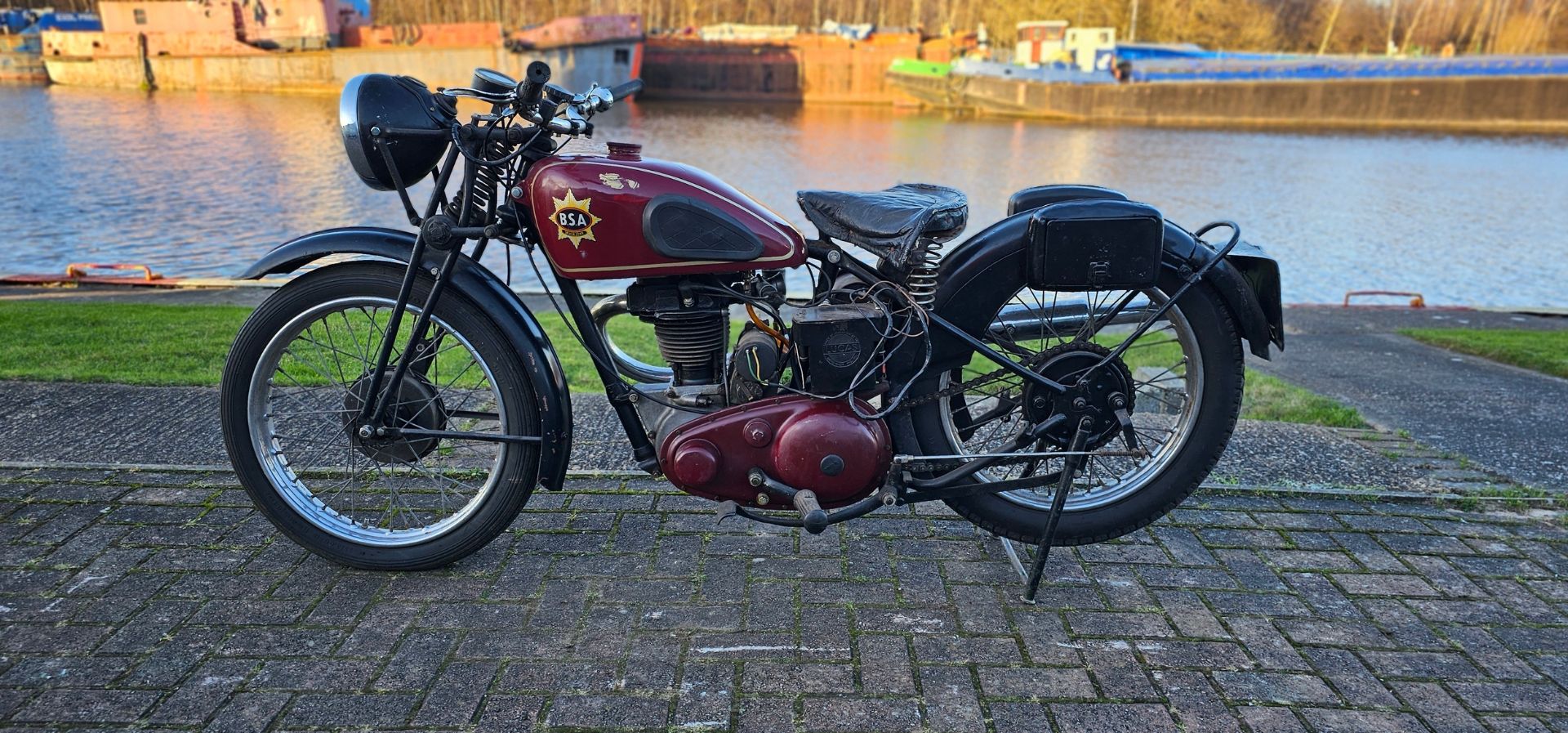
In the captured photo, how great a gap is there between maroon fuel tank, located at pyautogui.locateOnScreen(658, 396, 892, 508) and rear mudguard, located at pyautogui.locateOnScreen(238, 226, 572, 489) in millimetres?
349

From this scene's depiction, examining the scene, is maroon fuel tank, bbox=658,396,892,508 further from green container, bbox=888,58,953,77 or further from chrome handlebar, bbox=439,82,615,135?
green container, bbox=888,58,953,77

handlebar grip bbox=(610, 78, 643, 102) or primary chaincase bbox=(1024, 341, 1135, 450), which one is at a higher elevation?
handlebar grip bbox=(610, 78, 643, 102)

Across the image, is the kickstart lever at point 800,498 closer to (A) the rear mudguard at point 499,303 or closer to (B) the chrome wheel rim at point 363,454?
(A) the rear mudguard at point 499,303

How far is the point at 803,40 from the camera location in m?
60.0

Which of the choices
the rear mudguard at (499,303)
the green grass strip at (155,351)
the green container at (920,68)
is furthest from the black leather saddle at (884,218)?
the green container at (920,68)

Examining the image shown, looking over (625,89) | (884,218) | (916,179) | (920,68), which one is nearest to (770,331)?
(884,218)

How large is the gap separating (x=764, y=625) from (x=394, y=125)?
1.80m

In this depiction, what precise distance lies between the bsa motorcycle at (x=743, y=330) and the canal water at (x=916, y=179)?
8973mm

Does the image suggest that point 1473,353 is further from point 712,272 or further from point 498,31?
point 498,31

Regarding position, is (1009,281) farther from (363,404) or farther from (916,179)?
(916,179)

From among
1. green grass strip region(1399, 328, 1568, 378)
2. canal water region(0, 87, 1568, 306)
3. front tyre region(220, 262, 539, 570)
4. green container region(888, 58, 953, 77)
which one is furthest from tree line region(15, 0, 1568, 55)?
front tyre region(220, 262, 539, 570)

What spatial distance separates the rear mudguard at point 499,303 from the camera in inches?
118

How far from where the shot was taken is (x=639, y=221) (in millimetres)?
2801

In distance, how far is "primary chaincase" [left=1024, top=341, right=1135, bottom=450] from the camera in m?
3.12
